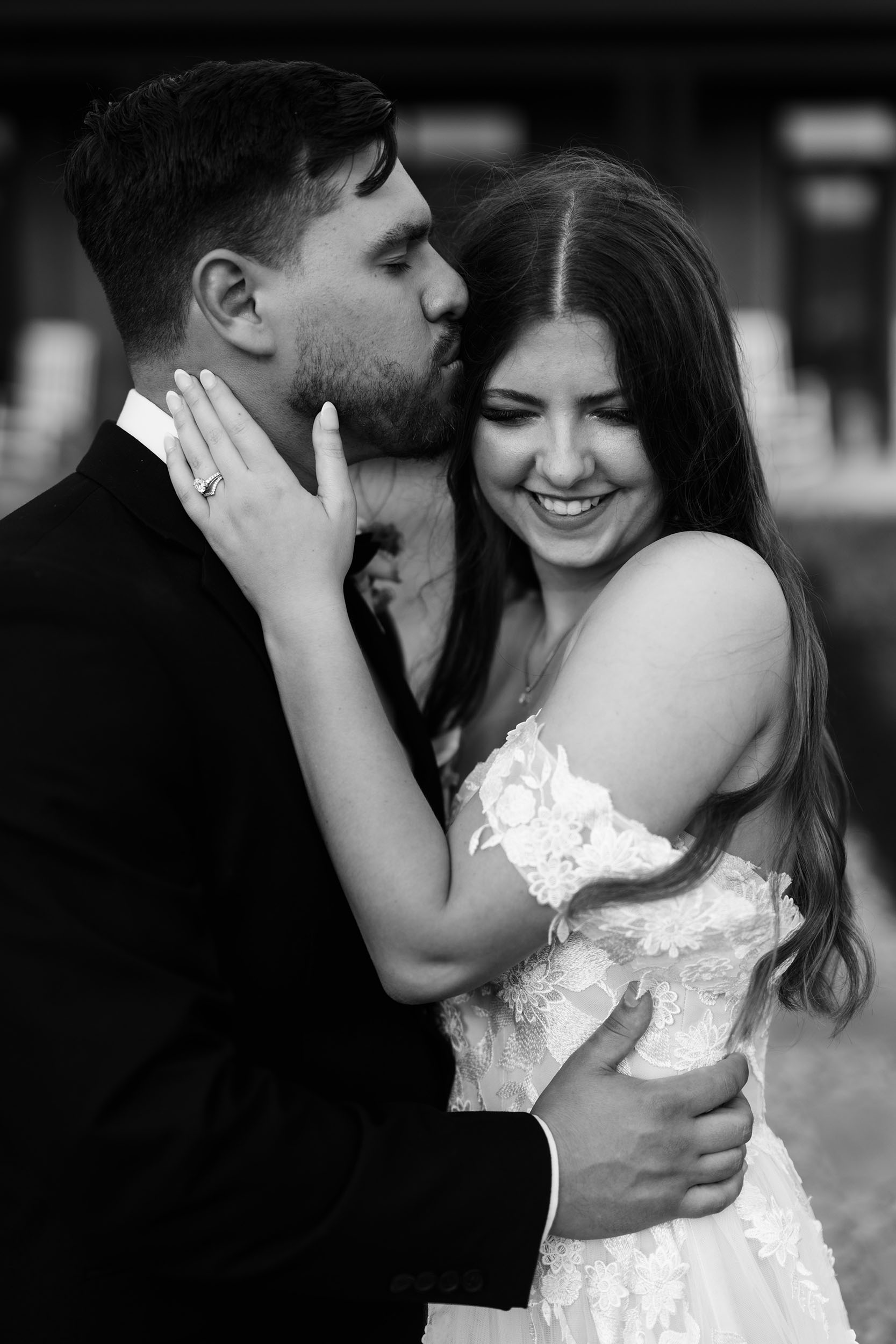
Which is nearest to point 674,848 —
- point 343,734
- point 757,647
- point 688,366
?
point 757,647

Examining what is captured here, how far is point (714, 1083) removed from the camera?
75.1 inches

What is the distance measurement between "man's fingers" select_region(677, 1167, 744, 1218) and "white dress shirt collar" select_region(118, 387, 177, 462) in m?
1.20

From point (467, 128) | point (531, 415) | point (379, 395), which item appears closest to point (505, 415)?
point (531, 415)

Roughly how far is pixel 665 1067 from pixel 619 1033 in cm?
12

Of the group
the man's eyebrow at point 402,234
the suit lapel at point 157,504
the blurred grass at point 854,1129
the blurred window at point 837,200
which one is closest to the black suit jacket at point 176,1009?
the suit lapel at point 157,504

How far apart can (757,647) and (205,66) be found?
3.51 feet

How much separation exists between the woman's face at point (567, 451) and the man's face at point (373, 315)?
0.39 ft

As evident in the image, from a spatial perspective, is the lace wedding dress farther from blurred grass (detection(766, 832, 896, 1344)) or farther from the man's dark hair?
blurred grass (detection(766, 832, 896, 1344))

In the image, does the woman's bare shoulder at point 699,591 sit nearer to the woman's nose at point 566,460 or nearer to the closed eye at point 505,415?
the woman's nose at point 566,460

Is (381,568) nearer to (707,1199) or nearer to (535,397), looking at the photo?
(535,397)

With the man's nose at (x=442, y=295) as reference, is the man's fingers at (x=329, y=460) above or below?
below

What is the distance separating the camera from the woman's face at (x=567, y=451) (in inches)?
78.4

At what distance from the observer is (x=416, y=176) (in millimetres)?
14305

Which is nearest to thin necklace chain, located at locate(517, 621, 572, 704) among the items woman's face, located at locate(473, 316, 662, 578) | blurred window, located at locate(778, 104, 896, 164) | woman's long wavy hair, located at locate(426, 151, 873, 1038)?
woman's face, located at locate(473, 316, 662, 578)
